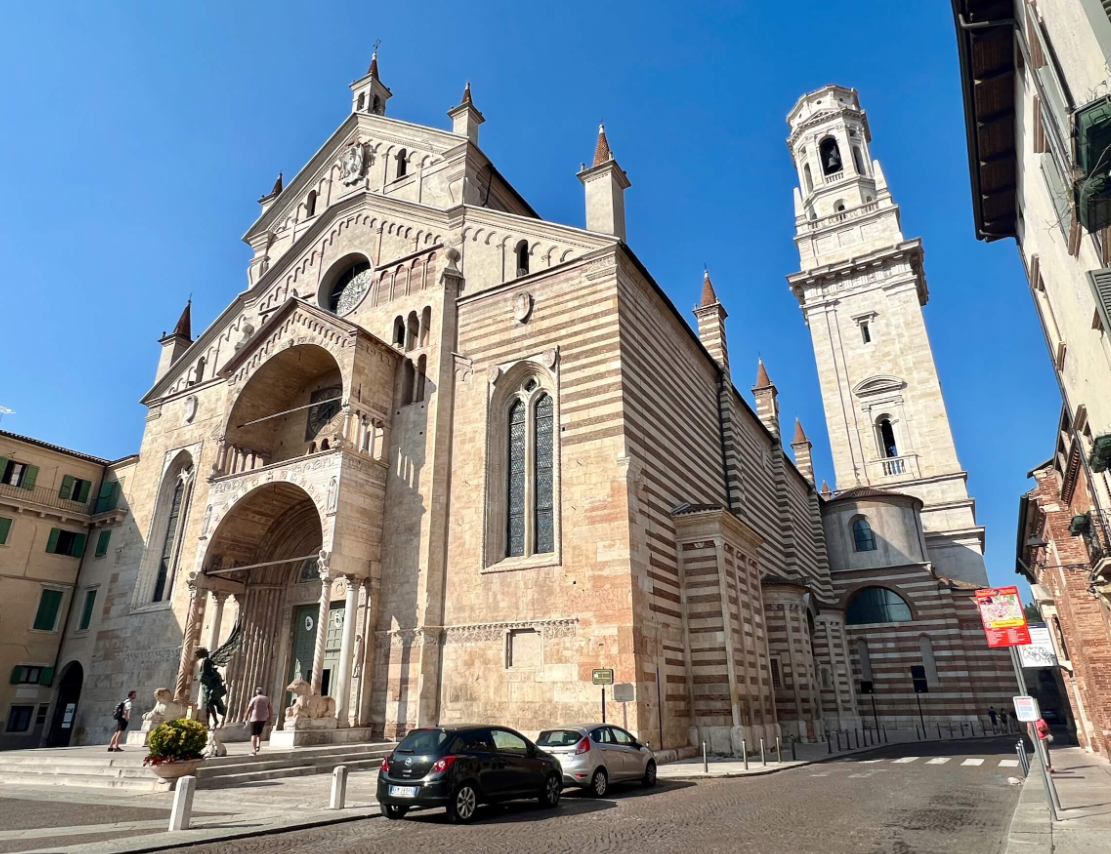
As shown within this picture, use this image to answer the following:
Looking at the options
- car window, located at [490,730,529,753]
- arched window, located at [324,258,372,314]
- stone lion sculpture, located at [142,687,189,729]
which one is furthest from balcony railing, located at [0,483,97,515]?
car window, located at [490,730,529,753]

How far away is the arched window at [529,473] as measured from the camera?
1855 centimetres

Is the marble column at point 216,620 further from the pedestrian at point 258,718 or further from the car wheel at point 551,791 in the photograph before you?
the car wheel at point 551,791

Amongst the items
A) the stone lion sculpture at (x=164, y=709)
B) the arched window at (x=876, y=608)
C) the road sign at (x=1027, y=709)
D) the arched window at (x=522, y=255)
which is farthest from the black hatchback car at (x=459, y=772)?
the arched window at (x=876, y=608)

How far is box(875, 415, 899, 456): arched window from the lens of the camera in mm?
44688

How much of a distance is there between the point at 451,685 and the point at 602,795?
674 cm

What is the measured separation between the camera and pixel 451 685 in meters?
17.8

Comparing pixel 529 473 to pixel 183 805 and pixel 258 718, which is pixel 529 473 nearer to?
pixel 258 718

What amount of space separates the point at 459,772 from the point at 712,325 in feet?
83.7

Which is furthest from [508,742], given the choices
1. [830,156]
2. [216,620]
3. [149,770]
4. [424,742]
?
[830,156]

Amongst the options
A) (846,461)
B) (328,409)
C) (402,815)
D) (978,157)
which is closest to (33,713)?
(328,409)

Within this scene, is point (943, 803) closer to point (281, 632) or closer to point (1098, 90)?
point (1098, 90)

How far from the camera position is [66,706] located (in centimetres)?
2583

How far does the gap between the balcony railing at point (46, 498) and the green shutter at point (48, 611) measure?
3443 mm

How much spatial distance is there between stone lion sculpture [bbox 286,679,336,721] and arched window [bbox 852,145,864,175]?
5419 cm
